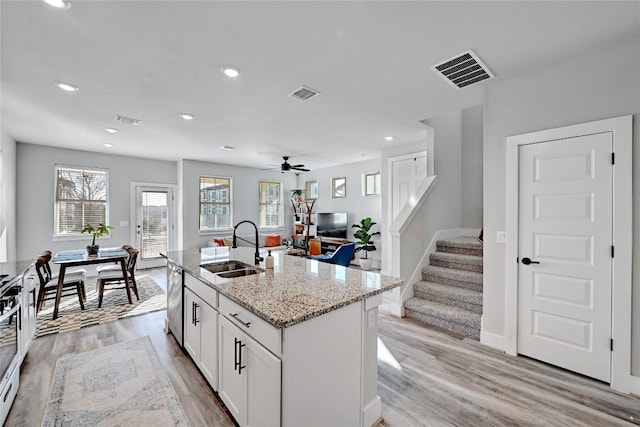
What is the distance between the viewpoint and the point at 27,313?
2543mm

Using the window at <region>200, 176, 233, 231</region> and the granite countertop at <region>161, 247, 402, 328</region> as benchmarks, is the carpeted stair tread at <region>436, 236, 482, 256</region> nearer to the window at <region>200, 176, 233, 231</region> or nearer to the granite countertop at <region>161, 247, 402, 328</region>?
Result: the granite countertop at <region>161, 247, 402, 328</region>

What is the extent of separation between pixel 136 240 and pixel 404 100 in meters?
6.52

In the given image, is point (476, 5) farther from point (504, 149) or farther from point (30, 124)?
point (30, 124)

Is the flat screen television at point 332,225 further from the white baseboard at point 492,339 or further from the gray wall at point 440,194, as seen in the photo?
the white baseboard at point 492,339

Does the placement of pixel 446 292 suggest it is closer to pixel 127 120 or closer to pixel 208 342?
pixel 208 342

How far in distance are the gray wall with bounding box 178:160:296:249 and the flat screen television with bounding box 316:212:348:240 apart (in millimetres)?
1681

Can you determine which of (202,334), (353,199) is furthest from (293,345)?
(353,199)

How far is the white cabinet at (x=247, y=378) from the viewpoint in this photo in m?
1.36

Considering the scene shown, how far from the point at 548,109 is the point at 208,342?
351 cm

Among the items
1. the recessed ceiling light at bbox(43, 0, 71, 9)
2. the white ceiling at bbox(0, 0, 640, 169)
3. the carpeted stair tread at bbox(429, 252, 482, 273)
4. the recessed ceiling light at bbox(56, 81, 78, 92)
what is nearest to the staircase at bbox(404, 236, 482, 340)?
the carpeted stair tread at bbox(429, 252, 482, 273)

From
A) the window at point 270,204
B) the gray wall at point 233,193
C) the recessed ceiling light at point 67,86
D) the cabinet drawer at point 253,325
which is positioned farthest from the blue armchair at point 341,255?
the window at point 270,204

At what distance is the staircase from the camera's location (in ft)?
10.3

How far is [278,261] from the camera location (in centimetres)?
273

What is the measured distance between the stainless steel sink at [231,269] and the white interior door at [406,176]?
12.3ft
